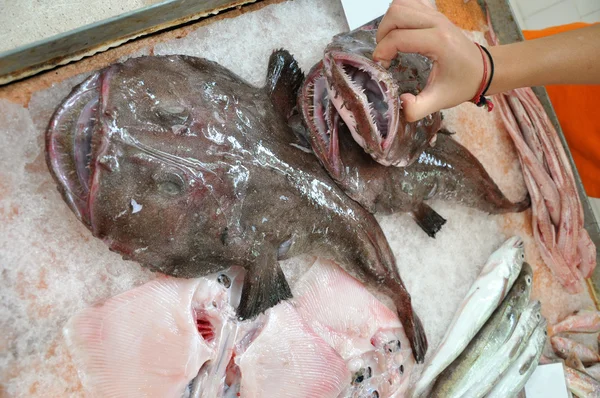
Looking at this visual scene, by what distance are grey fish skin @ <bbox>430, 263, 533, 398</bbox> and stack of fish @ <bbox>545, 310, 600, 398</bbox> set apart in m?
0.54

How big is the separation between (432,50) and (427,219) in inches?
45.4

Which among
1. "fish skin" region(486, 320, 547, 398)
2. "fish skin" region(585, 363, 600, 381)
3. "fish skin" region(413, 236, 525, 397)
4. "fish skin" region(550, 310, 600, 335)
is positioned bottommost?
"fish skin" region(585, 363, 600, 381)

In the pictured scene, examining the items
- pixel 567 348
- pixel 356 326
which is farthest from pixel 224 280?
pixel 567 348

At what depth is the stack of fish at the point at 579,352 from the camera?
320cm

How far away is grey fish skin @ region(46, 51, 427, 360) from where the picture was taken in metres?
1.71

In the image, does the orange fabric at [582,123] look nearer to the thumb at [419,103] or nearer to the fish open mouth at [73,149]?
the thumb at [419,103]

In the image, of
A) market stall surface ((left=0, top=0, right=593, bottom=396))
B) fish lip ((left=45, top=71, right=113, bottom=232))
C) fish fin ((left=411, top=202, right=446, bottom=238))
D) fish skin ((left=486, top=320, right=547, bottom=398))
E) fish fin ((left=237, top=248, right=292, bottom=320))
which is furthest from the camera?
fish skin ((left=486, top=320, right=547, bottom=398))

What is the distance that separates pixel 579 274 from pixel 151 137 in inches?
125

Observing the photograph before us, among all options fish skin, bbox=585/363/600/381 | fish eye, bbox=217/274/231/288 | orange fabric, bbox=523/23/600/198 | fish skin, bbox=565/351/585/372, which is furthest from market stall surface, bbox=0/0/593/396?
orange fabric, bbox=523/23/600/198

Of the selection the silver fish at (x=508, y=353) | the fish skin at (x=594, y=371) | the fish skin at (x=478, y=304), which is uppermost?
the fish skin at (x=478, y=304)

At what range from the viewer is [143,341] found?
1880mm

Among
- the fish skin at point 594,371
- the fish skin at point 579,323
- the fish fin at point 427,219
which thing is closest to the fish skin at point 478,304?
the fish fin at point 427,219

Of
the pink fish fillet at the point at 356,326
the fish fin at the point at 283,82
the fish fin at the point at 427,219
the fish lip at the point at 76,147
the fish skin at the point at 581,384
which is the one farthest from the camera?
the fish skin at the point at 581,384

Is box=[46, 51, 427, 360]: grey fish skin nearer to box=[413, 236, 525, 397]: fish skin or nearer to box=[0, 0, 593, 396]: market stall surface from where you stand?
box=[0, 0, 593, 396]: market stall surface
